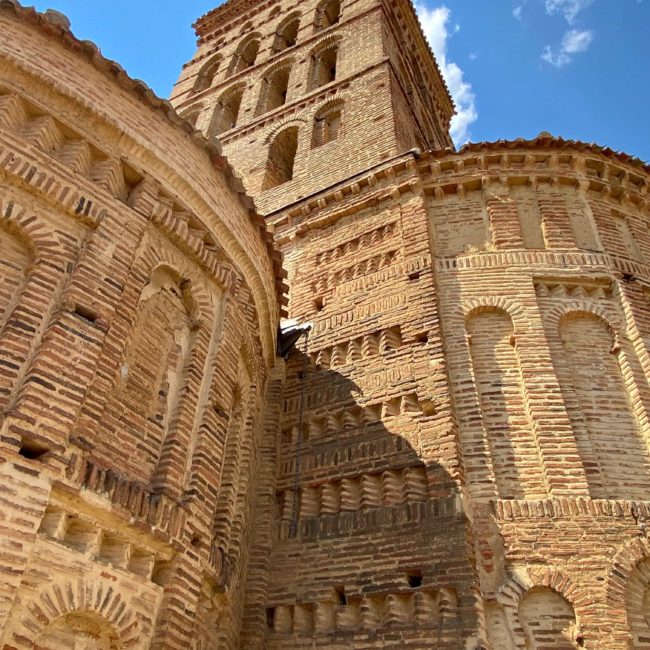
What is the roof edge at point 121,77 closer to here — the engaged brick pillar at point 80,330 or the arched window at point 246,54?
the engaged brick pillar at point 80,330

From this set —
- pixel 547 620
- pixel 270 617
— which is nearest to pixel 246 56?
pixel 270 617

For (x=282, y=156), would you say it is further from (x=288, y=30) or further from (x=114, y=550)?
(x=114, y=550)

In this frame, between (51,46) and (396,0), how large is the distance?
1564 centimetres

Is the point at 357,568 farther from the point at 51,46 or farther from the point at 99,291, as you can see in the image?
the point at 51,46

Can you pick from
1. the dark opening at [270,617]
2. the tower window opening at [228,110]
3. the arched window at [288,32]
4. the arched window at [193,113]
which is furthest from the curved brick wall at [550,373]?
the arched window at [288,32]

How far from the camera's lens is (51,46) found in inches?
263

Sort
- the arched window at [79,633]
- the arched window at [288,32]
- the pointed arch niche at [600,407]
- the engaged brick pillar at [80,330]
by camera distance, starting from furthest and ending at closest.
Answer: the arched window at [288,32], the pointed arch niche at [600,407], the engaged brick pillar at [80,330], the arched window at [79,633]

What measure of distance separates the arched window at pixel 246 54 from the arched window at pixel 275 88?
87.8 inches

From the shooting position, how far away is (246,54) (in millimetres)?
21656

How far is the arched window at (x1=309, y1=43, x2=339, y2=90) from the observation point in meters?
17.5

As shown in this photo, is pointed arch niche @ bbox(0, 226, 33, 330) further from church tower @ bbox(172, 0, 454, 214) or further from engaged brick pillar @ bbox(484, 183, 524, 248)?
church tower @ bbox(172, 0, 454, 214)

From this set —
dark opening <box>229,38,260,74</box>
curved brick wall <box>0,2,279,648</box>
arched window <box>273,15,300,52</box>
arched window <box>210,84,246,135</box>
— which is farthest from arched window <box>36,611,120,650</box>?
arched window <box>273,15,300,52</box>

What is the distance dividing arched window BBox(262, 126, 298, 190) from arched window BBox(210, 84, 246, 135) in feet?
9.56

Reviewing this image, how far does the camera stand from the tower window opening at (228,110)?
1822 cm
